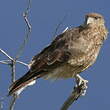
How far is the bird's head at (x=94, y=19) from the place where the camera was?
3.45 m

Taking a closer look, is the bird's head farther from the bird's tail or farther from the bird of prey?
the bird's tail

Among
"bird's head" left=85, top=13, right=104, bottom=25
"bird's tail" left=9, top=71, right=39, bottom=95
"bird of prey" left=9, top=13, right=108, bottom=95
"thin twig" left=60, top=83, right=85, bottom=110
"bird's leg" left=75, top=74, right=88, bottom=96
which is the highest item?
"bird's head" left=85, top=13, right=104, bottom=25

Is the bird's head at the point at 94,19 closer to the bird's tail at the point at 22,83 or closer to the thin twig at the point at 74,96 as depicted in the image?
the thin twig at the point at 74,96

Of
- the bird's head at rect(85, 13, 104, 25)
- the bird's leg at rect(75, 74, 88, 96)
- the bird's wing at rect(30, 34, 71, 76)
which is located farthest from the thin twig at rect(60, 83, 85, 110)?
the bird's head at rect(85, 13, 104, 25)

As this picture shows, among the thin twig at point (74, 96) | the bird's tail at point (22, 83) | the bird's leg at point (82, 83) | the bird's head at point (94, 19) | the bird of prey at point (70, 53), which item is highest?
the bird's head at point (94, 19)

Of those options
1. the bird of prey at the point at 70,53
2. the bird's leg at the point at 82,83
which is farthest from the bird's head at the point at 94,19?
the bird's leg at the point at 82,83

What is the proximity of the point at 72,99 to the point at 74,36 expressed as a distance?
63 cm

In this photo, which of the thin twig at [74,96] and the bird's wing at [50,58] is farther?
the bird's wing at [50,58]

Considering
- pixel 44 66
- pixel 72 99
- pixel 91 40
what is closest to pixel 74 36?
pixel 91 40

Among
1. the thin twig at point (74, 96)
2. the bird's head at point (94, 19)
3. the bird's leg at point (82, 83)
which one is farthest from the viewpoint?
the bird's head at point (94, 19)

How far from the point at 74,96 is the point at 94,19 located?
79 centimetres

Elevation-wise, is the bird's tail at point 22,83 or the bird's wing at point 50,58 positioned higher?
the bird's wing at point 50,58

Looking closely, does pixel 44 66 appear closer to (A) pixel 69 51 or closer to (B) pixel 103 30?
(A) pixel 69 51

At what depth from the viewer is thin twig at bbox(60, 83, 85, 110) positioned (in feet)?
9.64
